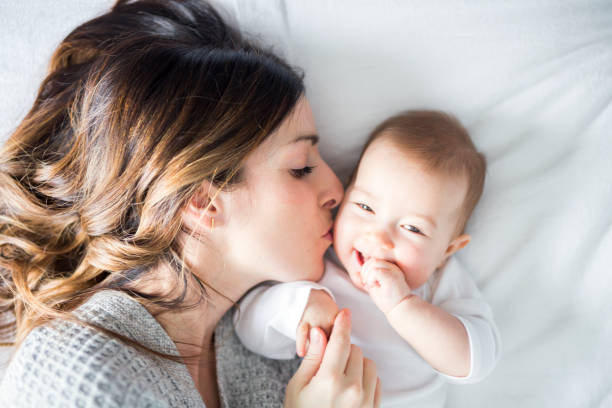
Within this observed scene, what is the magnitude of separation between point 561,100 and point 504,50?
0.24 m

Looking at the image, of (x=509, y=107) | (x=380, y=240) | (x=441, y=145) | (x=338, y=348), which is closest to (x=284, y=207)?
(x=380, y=240)

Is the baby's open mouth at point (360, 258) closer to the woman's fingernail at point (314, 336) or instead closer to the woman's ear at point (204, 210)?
the woman's fingernail at point (314, 336)

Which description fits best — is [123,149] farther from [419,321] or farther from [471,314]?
[471,314]

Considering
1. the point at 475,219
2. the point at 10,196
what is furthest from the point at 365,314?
the point at 10,196

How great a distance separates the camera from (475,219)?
1.37 metres

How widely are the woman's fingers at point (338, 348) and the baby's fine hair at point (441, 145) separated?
1.50 feet

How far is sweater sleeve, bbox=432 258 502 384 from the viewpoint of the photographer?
1.11m

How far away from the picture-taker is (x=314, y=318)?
3.69 ft

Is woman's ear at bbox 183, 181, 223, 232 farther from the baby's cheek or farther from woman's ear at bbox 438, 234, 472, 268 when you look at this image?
woman's ear at bbox 438, 234, 472, 268

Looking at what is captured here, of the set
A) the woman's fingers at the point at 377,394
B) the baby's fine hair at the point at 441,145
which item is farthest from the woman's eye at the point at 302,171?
the woman's fingers at the point at 377,394

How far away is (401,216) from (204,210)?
1.71 feet

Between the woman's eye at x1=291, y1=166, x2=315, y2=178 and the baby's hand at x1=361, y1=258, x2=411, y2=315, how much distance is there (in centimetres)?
30

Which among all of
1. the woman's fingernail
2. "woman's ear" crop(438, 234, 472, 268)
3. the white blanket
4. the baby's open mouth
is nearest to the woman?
the woman's fingernail

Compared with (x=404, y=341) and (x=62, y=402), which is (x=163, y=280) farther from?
(x=404, y=341)
